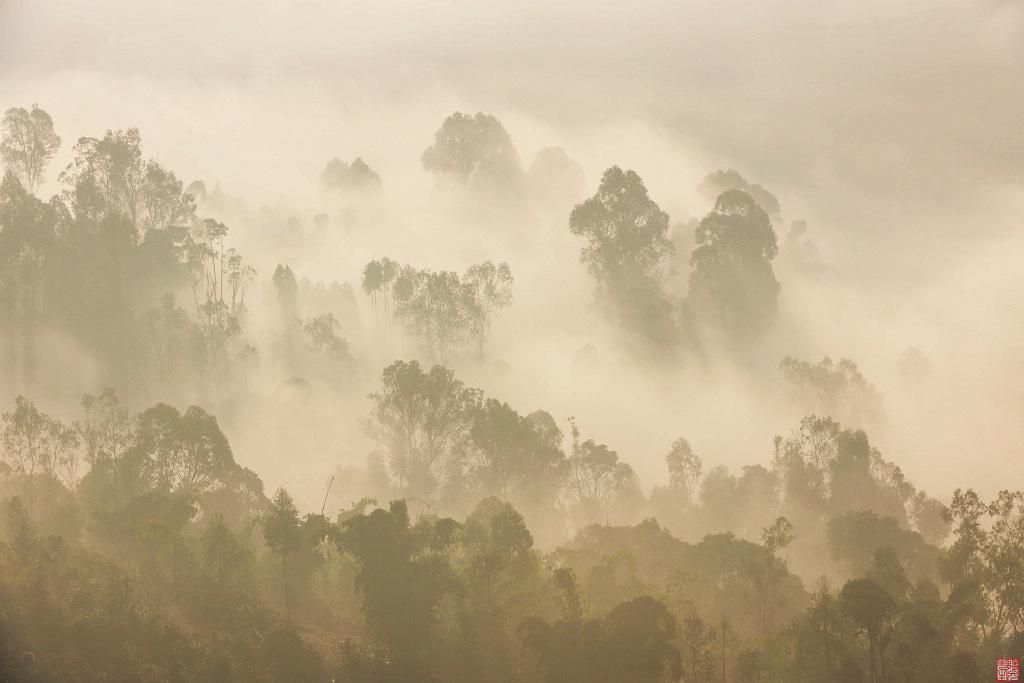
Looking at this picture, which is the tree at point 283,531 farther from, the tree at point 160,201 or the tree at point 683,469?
the tree at point 160,201

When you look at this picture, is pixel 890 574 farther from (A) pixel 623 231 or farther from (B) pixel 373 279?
(B) pixel 373 279

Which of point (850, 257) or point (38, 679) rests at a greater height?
point (850, 257)

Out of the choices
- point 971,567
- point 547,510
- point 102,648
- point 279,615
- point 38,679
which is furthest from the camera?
point 547,510

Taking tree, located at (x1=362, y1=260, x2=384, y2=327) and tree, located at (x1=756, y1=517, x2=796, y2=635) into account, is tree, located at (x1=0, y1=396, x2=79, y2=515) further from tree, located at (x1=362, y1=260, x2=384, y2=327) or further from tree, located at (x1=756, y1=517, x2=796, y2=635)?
tree, located at (x1=756, y1=517, x2=796, y2=635)

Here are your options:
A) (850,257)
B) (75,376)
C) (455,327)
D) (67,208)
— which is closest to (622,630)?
(455,327)

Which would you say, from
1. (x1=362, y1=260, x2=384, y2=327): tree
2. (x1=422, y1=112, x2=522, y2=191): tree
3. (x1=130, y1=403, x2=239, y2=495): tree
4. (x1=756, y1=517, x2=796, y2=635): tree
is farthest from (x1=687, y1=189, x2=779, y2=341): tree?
(x1=130, y1=403, x2=239, y2=495): tree

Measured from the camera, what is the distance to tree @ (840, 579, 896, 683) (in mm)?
39188

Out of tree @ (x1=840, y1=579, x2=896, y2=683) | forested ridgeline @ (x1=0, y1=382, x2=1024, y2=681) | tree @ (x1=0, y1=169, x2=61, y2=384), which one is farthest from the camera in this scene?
tree @ (x1=0, y1=169, x2=61, y2=384)

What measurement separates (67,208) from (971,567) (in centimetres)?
9166

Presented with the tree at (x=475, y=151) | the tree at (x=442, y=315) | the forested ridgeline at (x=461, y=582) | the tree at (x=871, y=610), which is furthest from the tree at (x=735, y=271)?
the tree at (x=871, y=610)

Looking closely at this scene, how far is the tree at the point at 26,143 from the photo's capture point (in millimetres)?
93688

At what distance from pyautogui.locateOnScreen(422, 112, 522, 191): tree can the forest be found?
0.57m

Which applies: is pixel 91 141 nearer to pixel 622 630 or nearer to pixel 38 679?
pixel 38 679

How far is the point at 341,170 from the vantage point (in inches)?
5561
